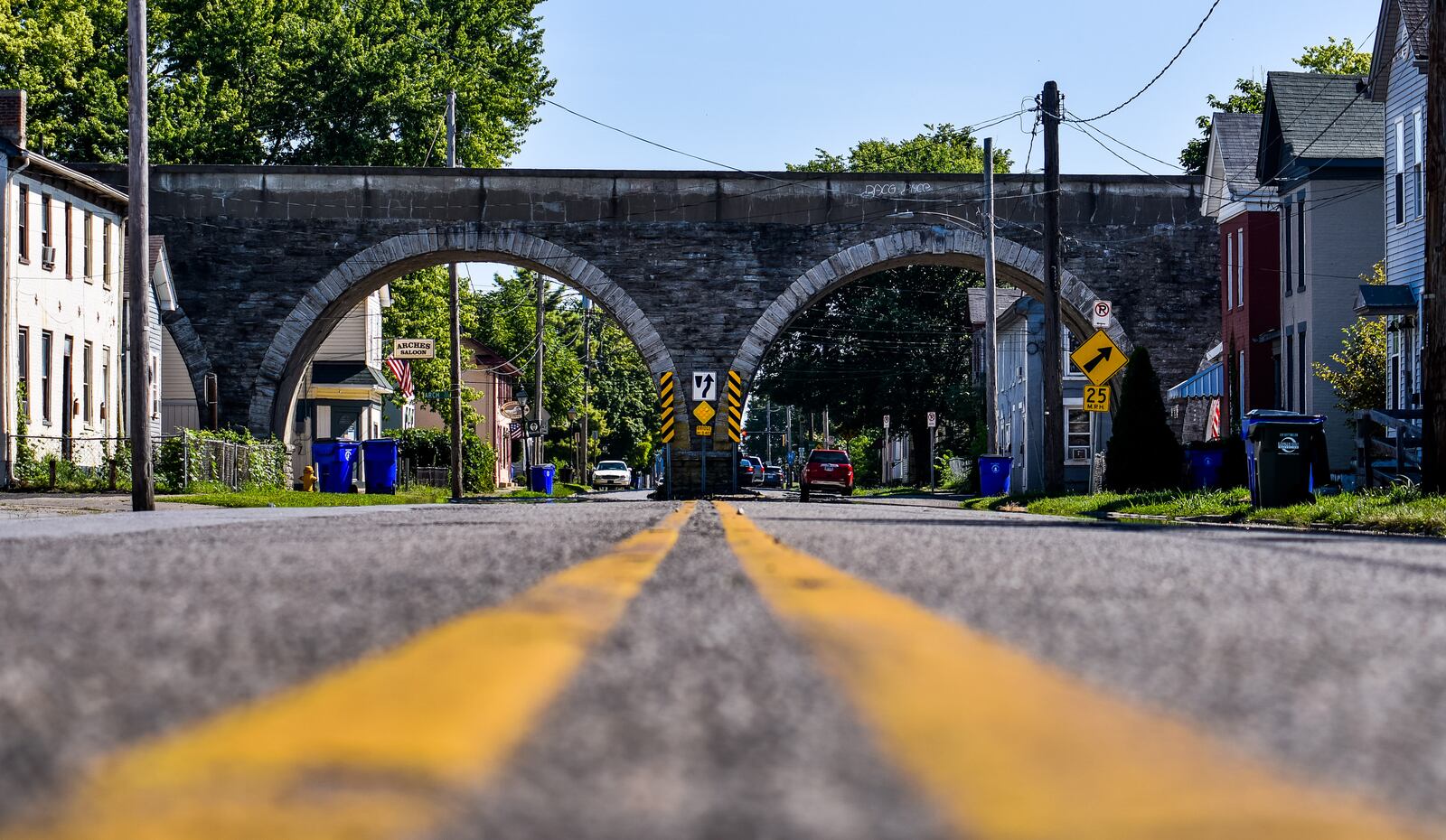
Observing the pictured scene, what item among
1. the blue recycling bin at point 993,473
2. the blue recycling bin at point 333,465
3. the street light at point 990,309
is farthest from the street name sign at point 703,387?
the blue recycling bin at point 333,465

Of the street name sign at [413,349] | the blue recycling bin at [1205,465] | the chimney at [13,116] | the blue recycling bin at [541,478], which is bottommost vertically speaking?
the blue recycling bin at [541,478]

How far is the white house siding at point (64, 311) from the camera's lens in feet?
96.5

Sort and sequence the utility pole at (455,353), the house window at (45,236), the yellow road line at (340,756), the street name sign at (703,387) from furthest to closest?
the utility pole at (455,353), the street name sign at (703,387), the house window at (45,236), the yellow road line at (340,756)

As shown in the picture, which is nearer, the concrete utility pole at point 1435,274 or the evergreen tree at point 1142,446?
the concrete utility pole at point 1435,274

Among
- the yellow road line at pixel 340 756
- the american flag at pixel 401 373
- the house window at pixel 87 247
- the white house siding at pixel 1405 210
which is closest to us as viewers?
the yellow road line at pixel 340 756

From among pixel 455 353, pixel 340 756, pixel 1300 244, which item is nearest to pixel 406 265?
pixel 455 353

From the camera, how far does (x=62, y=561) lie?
6.54 metres

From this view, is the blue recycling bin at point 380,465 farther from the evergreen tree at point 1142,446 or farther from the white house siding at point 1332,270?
the white house siding at point 1332,270

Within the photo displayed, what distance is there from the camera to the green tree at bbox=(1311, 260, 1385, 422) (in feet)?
93.4

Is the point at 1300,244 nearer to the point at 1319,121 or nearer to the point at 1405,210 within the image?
the point at 1319,121

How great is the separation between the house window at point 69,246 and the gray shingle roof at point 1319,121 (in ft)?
73.4

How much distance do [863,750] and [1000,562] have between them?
15.9 ft

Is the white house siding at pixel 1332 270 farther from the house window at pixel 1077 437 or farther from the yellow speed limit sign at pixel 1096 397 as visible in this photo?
the house window at pixel 1077 437

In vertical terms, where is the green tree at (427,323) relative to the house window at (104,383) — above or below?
above
